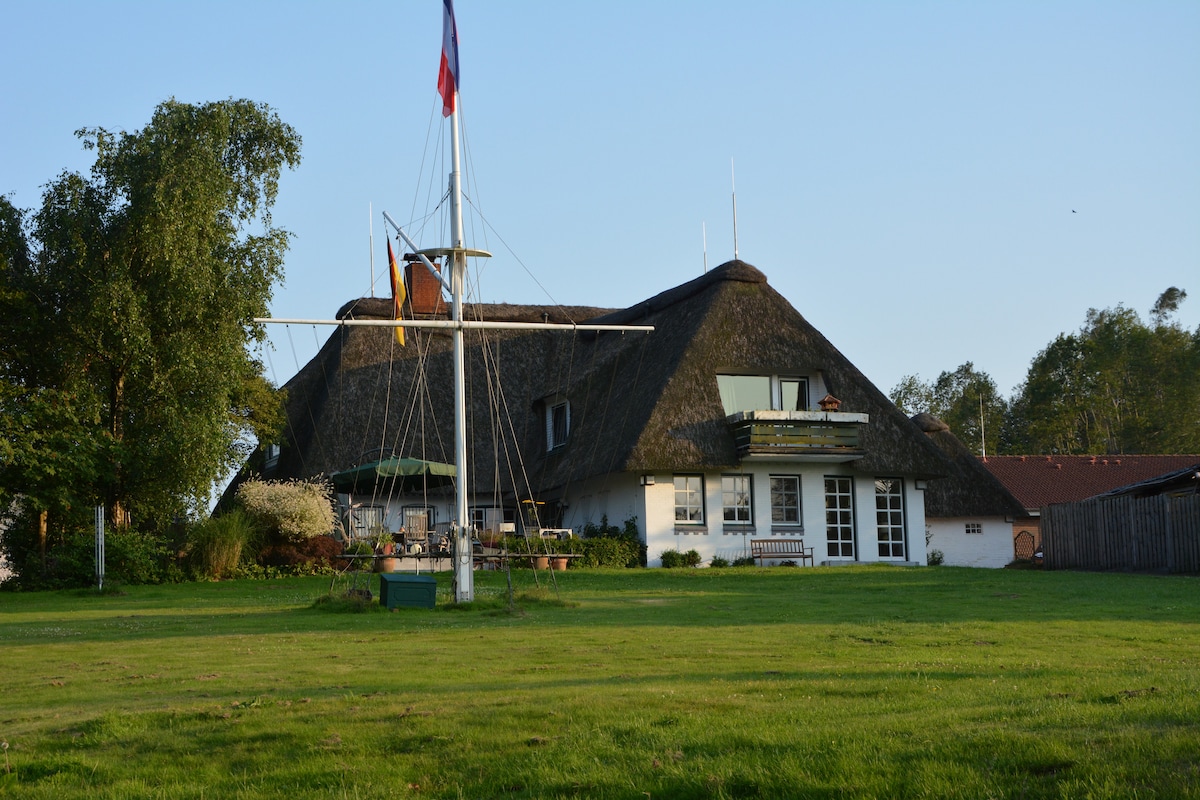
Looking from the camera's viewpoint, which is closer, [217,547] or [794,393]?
[217,547]

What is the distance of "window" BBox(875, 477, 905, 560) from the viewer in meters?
32.3

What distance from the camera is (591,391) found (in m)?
34.5

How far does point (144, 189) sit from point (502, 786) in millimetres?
23723

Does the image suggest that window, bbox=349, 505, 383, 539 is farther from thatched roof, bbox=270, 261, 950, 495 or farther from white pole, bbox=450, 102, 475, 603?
white pole, bbox=450, 102, 475, 603

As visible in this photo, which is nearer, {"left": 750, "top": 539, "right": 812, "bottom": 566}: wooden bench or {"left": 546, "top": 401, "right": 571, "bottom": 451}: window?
{"left": 750, "top": 539, "right": 812, "bottom": 566}: wooden bench

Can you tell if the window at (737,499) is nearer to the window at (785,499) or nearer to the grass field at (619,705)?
the window at (785,499)

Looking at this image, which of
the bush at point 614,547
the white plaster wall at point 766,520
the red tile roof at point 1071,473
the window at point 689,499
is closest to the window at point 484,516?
the bush at point 614,547

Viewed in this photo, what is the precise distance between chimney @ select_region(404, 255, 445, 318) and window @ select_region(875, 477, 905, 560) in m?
15.1

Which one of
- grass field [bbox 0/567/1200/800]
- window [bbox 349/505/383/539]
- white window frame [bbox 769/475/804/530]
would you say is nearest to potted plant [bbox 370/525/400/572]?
window [bbox 349/505/383/539]

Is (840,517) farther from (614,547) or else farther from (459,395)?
(459,395)

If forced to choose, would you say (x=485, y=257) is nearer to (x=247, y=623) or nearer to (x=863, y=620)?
(x=247, y=623)

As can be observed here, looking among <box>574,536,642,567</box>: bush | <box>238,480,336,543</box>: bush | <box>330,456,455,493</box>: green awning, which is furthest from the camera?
<box>574,536,642,567</box>: bush

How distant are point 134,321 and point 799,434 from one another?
15431 mm

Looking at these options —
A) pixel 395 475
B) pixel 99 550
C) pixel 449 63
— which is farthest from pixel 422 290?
pixel 449 63
